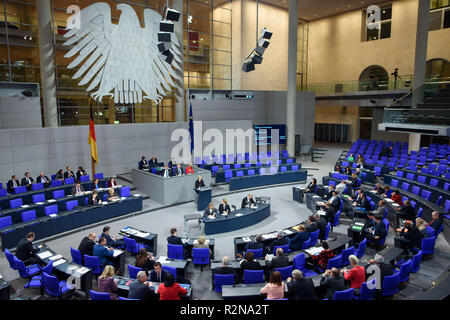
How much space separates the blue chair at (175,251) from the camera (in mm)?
7881

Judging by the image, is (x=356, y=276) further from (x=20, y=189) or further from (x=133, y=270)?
(x=20, y=189)

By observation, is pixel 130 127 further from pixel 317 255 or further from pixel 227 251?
pixel 317 255

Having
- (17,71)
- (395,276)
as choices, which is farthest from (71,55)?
(395,276)

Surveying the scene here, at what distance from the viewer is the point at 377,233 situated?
885cm

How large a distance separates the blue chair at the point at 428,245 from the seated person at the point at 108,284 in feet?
23.5

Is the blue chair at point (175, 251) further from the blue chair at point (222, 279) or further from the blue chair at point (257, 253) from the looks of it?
the blue chair at point (257, 253)

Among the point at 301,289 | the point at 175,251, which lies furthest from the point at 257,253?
the point at 301,289

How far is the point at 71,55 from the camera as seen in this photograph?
52.3 ft

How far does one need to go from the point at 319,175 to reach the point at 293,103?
527 cm

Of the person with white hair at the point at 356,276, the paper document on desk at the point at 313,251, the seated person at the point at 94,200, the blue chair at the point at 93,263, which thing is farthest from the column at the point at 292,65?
the blue chair at the point at 93,263

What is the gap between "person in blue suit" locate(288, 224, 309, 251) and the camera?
8094 mm

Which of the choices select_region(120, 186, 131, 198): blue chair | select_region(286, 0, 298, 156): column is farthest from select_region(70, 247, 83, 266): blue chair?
select_region(286, 0, 298, 156): column

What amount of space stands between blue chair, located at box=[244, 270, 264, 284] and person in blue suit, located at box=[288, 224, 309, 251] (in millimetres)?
1985
